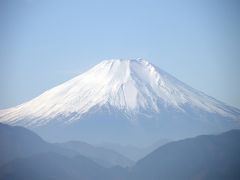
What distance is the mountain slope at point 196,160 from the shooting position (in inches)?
3110

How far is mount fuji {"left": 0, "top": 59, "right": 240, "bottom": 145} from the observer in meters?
155

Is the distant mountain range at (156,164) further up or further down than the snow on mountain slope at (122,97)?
further down

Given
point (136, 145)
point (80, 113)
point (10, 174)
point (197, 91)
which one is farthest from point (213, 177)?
point (197, 91)

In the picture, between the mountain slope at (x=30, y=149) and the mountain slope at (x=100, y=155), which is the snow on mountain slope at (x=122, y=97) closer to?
the mountain slope at (x=100, y=155)

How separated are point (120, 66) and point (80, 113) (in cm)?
2012

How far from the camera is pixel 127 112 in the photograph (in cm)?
15925

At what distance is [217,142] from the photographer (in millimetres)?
89250

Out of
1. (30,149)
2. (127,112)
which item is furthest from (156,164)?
(127,112)

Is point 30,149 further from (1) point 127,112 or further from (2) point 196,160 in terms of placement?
(1) point 127,112

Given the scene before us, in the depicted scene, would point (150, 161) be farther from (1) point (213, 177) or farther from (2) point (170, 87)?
(2) point (170, 87)

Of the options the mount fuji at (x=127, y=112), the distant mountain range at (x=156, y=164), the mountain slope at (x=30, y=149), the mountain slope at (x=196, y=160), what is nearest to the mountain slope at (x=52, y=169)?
the distant mountain range at (x=156, y=164)

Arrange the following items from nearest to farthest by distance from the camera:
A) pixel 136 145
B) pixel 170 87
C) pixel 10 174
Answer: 1. pixel 10 174
2. pixel 136 145
3. pixel 170 87

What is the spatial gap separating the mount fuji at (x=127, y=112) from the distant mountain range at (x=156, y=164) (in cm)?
5935

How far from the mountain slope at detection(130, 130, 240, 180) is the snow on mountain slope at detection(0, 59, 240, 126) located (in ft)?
218
